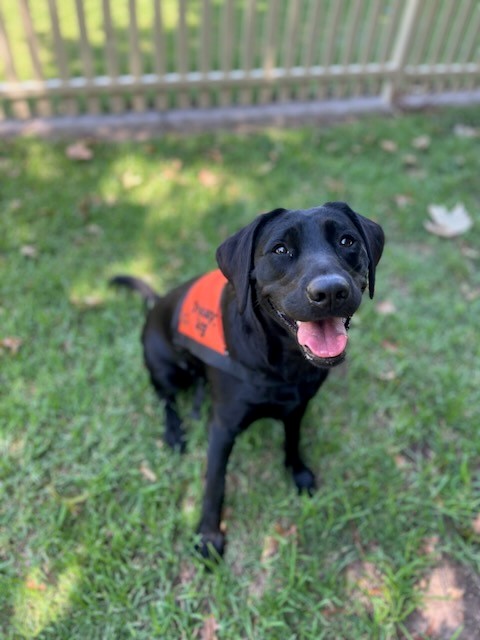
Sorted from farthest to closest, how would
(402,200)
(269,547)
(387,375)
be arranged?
(402,200), (387,375), (269,547)

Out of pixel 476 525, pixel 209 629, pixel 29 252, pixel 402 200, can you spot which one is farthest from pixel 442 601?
pixel 29 252

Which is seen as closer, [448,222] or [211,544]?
[211,544]

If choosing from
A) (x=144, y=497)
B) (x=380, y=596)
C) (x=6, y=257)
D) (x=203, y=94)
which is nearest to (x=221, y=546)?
(x=144, y=497)

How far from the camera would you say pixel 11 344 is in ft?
9.80

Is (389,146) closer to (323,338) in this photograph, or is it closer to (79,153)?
(79,153)

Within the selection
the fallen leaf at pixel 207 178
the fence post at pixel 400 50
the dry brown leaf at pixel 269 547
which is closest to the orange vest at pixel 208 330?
the dry brown leaf at pixel 269 547

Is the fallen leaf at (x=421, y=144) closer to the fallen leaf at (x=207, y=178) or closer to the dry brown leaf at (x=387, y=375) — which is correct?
the fallen leaf at (x=207, y=178)

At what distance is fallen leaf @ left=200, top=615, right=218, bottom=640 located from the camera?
2043mm

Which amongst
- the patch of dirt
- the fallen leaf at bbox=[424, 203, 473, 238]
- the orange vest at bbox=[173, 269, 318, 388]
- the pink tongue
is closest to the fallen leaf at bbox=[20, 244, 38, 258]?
the orange vest at bbox=[173, 269, 318, 388]

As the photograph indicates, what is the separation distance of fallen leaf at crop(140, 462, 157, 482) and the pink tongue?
3.95ft

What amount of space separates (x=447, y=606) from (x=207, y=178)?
342 cm

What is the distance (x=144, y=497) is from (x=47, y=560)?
0.48 meters

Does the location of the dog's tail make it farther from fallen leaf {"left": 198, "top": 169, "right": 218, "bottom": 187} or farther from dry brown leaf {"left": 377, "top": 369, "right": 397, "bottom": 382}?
fallen leaf {"left": 198, "top": 169, "right": 218, "bottom": 187}

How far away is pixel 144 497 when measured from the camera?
2.41 m
